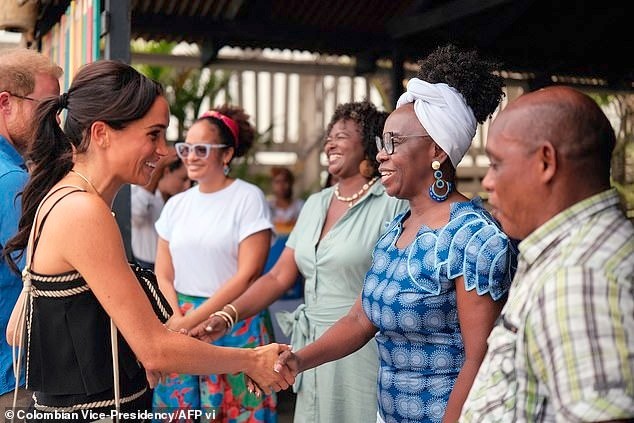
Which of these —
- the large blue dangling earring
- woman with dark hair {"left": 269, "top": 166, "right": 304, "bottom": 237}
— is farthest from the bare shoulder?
woman with dark hair {"left": 269, "top": 166, "right": 304, "bottom": 237}

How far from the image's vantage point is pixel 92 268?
2180 millimetres

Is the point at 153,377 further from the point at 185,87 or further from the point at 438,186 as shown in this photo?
the point at 185,87

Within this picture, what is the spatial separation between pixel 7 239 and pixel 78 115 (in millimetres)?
717

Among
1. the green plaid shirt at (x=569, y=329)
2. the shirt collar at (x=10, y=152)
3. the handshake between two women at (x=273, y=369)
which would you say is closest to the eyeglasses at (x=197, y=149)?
the shirt collar at (x=10, y=152)

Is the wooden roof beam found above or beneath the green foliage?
beneath

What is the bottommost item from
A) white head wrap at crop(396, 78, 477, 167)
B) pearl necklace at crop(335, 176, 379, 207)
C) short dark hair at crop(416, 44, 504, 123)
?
pearl necklace at crop(335, 176, 379, 207)

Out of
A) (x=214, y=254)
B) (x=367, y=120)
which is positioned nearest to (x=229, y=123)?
(x=214, y=254)

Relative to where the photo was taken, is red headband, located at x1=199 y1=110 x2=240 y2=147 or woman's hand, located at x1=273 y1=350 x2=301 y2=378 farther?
red headband, located at x1=199 y1=110 x2=240 y2=147

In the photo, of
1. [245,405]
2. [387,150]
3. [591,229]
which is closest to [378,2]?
[245,405]

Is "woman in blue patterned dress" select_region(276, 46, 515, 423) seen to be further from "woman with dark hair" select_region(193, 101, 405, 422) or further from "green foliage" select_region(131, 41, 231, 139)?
"green foliage" select_region(131, 41, 231, 139)

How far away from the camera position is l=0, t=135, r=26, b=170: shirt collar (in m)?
3.04

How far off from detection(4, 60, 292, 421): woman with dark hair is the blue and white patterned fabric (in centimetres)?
54

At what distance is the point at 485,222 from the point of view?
2338 mm

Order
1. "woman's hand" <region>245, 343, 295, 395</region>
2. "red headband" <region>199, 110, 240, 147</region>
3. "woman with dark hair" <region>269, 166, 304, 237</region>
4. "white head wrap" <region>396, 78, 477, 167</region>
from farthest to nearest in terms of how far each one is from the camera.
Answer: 1. "woman with dark hair" <region>269, 166, 304, 237</region>
2. "red headband" <region>199, 110, 240, 147</region>
3. "woman's hand" <region>245, 343, 295, 395</region>
4. "white head wrap" <region>396, 78, 477, 167</region>
